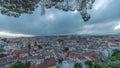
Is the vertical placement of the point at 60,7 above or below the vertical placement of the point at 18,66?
above

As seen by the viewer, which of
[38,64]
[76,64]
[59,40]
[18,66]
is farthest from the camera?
[59,40]

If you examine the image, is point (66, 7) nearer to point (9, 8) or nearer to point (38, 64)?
point (9, 8)

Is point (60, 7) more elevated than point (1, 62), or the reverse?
point (60, 7)

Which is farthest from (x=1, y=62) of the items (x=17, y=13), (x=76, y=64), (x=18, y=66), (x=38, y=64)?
(x=17, y=13)

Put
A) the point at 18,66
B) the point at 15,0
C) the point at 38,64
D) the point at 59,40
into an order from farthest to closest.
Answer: the point at 59,40
the point at 38,64
the point at 18,66
the point at 15,0

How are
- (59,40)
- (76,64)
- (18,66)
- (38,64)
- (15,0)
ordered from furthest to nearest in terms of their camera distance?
(59,40), (76,64), (38,64), (18,66), (15,0)

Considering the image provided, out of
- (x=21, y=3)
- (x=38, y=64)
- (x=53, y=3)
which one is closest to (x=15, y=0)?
(x=21, y=3)

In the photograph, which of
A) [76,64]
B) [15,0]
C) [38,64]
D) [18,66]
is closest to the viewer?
[15,0]

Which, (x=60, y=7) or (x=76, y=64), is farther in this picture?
(x=76, y=64)

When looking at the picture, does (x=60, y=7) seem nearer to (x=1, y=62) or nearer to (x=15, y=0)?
(x=15, y=0)
